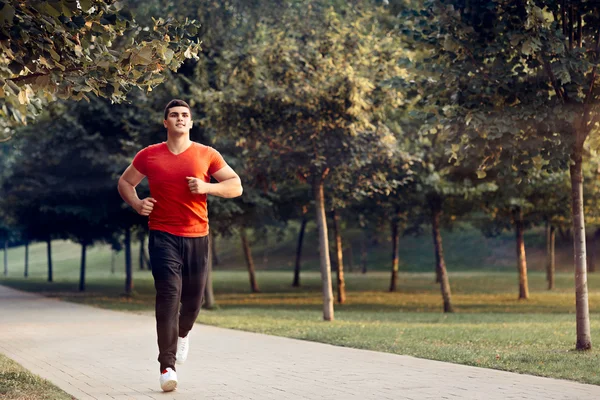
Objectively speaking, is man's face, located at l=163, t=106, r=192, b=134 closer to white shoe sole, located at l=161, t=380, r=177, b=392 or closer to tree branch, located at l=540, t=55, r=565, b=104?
white shoe sole, located at l=161, t=380, r=177, b=392

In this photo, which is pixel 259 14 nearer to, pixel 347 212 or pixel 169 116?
pixel 347 212

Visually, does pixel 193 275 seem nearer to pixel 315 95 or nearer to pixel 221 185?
pixel 221 185

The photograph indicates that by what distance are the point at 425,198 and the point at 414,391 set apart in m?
19.5

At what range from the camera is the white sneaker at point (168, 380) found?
7.29 m

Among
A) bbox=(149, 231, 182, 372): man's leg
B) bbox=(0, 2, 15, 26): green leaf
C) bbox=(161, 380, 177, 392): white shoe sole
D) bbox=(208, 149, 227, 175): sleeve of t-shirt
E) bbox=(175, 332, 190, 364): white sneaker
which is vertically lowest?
bbox=(161, 380, 177, 392): white shoe sole

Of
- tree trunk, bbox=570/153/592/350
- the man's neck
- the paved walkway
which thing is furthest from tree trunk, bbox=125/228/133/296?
the man's neck

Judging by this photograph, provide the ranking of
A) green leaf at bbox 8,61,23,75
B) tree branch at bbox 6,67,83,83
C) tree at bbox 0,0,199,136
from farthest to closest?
tree branch at bbox 6,67,83,83 → green leaf at bbox 8,61,23,75 → tree at bbox 0,0,199,136

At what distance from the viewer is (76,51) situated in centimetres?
664

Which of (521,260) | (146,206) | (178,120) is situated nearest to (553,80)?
(178,120)

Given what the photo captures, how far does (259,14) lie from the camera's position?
25953mm

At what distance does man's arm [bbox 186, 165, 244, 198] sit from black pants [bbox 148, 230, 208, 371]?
1.38 feet

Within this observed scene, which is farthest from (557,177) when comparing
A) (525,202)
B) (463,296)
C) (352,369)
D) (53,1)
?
(53,1)

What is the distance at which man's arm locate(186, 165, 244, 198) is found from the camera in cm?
712

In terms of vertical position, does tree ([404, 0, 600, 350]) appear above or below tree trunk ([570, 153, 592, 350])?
above
